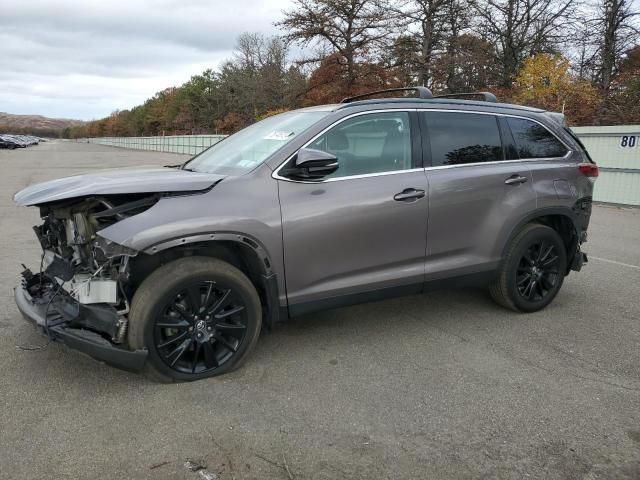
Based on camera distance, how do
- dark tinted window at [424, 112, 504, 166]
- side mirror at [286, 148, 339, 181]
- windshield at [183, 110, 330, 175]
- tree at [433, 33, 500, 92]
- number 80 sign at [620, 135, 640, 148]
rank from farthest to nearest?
1. tree at [433, 33, 500, 92]
2. number 80 sign at [620, 135, 640, 148]
3. dark tinted window at [424, 112, 504, 166]
4. windshield at [183, 110, 330, 175]
5. side mirror at [286, 148, 339, 181]

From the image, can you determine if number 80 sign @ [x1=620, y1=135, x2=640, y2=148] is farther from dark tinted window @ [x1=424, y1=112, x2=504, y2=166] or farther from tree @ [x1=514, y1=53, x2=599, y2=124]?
dark tinted window @ [x1=424, y1=112, x2=504, y2=166]

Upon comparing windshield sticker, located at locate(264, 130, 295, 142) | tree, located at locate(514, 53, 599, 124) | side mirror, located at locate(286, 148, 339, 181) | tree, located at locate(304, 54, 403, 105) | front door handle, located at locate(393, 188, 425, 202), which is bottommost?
front door handle, located at locate(393, 188, 425, 202)

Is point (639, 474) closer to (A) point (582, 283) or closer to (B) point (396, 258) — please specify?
(B) point (396, 258)

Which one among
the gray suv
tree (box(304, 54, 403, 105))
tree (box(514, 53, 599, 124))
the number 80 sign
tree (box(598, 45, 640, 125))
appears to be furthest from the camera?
tree (box(304, 54, 403, 105))

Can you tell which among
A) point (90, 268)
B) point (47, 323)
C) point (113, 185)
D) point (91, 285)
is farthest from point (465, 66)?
point (47, 323)

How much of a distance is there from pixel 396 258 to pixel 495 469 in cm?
168

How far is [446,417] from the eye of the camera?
122 inches

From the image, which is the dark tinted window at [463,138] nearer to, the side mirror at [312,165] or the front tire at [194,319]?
the side mirror at [312,165]

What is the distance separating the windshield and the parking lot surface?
1.39m

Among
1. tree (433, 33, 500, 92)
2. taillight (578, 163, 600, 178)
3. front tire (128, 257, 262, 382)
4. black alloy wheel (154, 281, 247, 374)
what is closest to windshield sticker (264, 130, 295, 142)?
front tire (128, 257, 262, 382)

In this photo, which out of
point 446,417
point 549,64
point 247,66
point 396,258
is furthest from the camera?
point 247,66

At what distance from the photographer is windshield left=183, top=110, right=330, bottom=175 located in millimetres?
3773

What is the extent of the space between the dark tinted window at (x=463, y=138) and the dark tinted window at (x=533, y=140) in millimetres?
233

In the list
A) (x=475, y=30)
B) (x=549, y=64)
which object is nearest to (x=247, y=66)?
(x=475, y=30)
